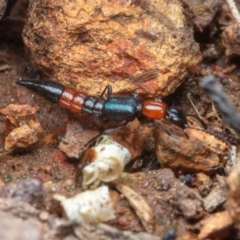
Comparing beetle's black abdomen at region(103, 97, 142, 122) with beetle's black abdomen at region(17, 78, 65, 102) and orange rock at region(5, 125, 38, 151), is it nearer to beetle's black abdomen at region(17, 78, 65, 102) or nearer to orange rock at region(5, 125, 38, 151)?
beetle's black abdomen at region(17, 78, 65, 102)

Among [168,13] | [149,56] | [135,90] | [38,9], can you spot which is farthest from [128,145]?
[38,9]

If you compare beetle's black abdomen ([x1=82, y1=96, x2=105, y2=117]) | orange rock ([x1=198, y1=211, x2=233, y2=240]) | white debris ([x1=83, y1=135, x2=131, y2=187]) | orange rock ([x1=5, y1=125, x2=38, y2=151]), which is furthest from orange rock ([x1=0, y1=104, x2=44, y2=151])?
orange rock ([x1=198, y1=211, x2=233, y2=240])

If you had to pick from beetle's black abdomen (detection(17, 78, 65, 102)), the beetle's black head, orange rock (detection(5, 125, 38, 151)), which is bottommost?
orange rock (detection(5, 125, 38, 151))

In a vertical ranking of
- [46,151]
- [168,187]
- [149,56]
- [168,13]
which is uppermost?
[168,13]

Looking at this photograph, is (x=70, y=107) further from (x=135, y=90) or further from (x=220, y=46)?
(x=220, y=46)

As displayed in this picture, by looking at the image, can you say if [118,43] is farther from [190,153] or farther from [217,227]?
[217,227]

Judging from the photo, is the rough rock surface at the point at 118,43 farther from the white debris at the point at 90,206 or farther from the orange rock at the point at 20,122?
the white debris at the point at 90,206
